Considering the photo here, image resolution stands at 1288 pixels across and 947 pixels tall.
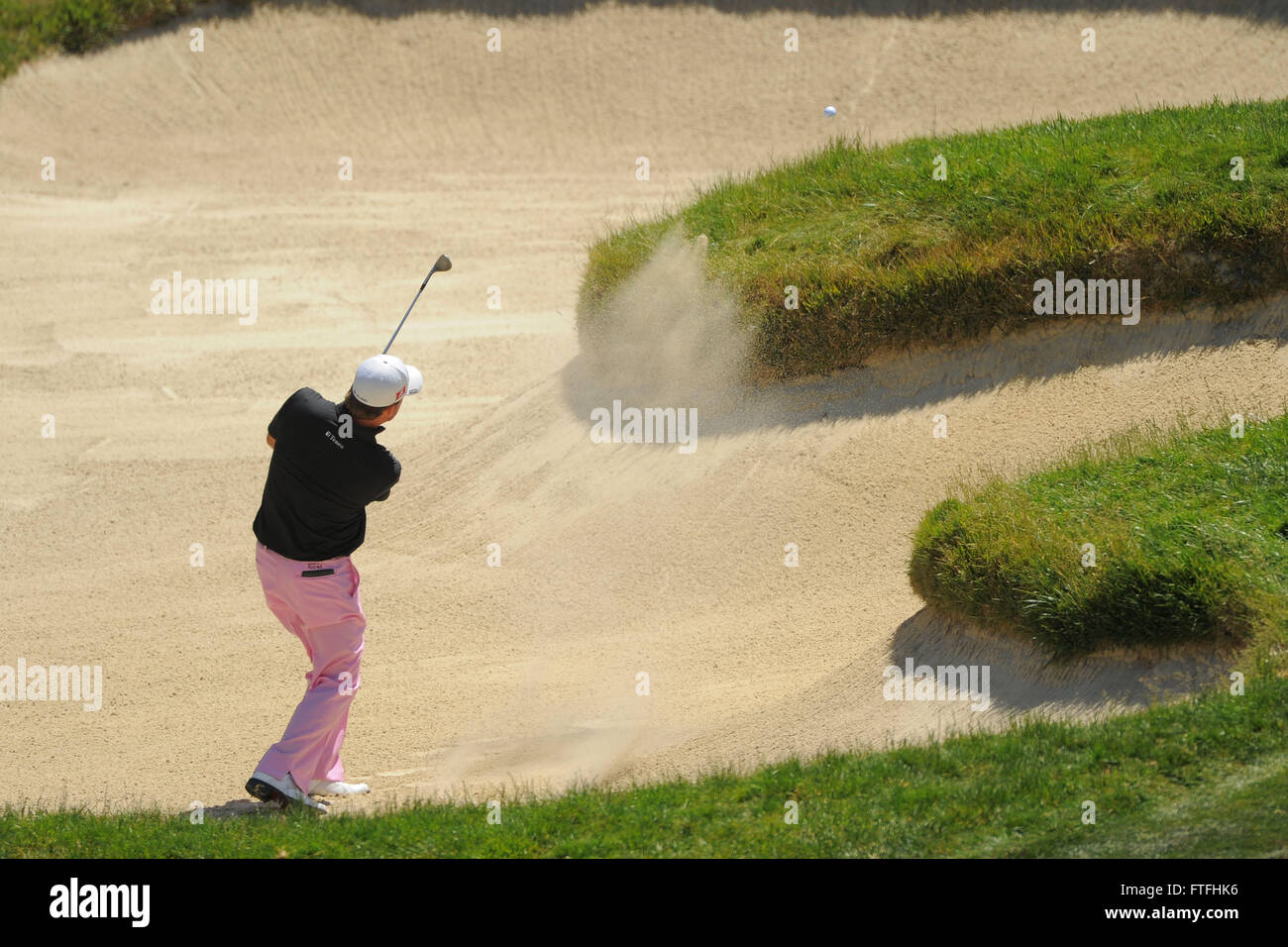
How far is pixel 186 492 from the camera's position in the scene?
1285 cm

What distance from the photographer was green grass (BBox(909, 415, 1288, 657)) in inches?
308

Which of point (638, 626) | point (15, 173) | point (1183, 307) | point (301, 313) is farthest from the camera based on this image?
point (15, 173)

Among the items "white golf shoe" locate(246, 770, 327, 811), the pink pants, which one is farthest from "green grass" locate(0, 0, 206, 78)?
"white golf shoe" locate(246, 770, 327, 811)

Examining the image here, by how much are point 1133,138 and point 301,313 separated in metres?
8.65

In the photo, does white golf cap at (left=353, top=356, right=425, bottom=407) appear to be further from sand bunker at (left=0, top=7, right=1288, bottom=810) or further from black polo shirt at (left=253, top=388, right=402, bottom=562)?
sand bunker at (left=0, top=7, right=1288, bottom=810)

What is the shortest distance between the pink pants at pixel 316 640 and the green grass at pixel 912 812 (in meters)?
0.56

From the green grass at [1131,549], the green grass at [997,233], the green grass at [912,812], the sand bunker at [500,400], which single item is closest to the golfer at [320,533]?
the green grass at [912,812]

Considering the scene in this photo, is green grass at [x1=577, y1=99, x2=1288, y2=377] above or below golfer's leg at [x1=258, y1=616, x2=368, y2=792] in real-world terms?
above

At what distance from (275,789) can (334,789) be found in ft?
1.81

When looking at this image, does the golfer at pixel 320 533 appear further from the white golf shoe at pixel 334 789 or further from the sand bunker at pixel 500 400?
the sand bunker at pixel 500 400

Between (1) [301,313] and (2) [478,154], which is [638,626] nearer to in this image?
(1) [301,313]

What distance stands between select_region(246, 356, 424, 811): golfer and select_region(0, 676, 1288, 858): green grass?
627 millimetres

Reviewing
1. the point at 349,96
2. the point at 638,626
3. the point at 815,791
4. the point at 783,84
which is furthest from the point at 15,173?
the point at 815,791

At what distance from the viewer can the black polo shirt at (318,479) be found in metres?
7.69
